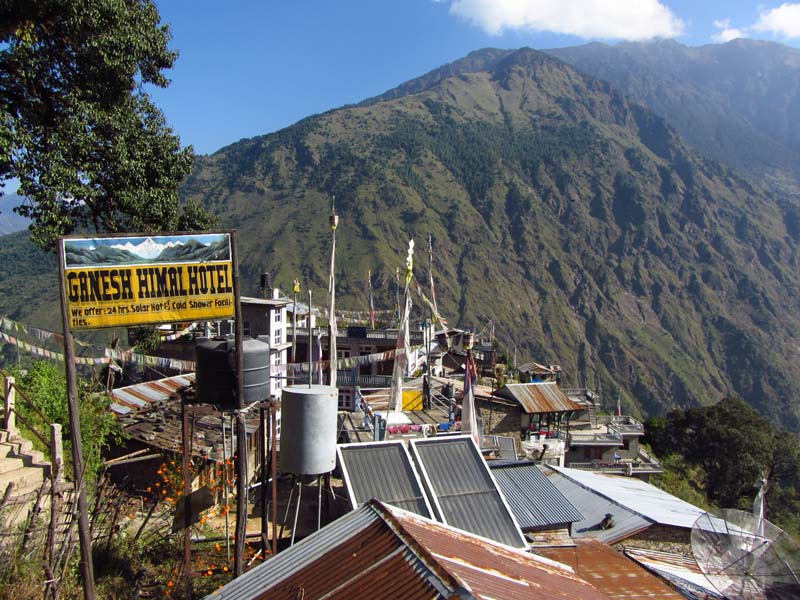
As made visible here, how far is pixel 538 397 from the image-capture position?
29781mm

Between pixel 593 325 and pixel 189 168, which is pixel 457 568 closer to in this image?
pixel 189 168

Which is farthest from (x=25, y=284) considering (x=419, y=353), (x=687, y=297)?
(x=687, y=297)

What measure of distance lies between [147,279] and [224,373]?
1383 mm

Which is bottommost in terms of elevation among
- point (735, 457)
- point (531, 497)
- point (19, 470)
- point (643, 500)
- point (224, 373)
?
point (735, 457)

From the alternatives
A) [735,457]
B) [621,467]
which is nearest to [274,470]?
[621,467]

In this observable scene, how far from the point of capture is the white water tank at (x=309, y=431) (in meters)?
7.14

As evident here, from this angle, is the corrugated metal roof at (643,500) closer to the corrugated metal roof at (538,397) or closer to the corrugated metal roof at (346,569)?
the corrugated metal roof at (538,397)

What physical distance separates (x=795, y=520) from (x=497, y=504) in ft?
132

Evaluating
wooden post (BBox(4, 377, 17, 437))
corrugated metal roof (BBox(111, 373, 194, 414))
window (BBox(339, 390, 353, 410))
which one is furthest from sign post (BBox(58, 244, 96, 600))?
window (BBox(339, 390, 353, 410))

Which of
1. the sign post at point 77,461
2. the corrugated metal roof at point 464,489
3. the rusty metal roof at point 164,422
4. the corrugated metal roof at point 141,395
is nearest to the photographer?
the sign post at point 77,461

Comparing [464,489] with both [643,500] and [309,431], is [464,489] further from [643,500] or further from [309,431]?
[643,500]

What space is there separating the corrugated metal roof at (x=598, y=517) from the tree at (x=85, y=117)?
11112 millimetres

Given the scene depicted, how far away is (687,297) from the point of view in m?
183

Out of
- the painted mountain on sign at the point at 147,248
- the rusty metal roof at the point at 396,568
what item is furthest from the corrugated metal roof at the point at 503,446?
the painted mountain on sign at the point at 147,248
